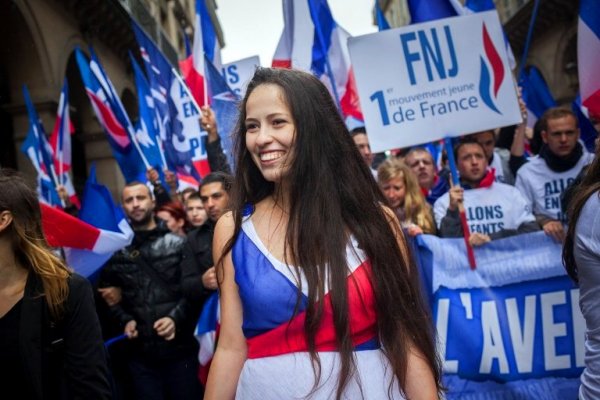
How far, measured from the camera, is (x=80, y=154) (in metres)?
13.4

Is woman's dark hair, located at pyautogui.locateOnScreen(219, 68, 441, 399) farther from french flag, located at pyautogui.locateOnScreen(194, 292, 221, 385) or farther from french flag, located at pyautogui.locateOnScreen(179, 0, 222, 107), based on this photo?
french flag, located at pyautogui.locateOnScreen(179, 0, 222, 107)

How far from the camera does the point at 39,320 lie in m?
1.99

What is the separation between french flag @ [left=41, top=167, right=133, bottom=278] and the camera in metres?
3.11

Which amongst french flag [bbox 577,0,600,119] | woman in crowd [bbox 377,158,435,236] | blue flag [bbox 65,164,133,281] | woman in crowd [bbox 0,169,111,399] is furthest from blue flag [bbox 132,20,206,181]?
woman in crowd [bbox 0,169,111,399]

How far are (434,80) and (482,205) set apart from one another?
2.98 ft

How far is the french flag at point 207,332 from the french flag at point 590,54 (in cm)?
264

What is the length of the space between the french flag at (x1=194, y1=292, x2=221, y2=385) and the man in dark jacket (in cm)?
14

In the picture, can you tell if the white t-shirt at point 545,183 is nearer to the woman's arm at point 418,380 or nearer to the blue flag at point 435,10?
the blue flag at point 435,10

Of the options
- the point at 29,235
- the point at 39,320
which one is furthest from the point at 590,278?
the point at 29,235

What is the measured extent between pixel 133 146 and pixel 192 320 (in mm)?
2803

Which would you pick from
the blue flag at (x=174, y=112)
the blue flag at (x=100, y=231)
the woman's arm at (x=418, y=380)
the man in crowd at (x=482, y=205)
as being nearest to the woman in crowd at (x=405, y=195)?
the man in crowd at (x=482, y=205)

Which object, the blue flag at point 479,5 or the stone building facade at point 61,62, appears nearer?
the blue flag at point 479,5

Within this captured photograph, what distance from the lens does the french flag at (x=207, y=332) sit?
3658 mm

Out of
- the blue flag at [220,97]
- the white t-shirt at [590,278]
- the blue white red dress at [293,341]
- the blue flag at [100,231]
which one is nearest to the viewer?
the blue white red dress at [293,341]
